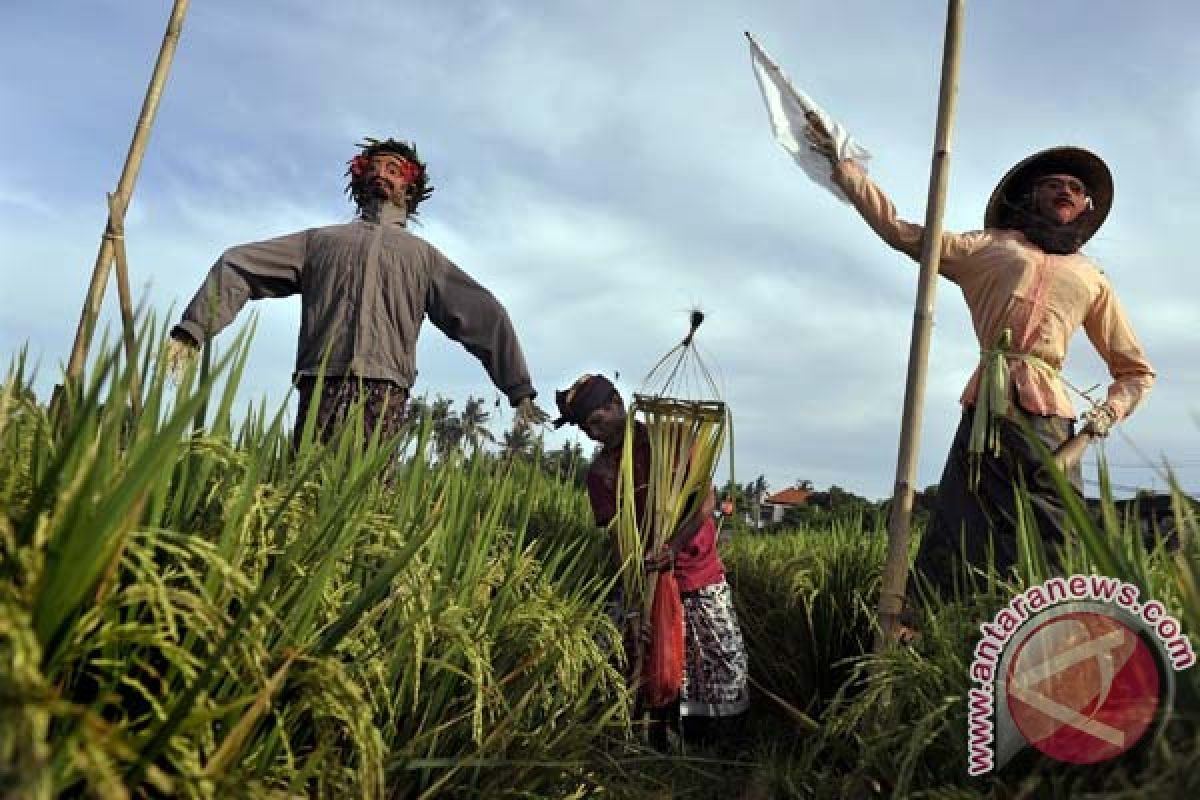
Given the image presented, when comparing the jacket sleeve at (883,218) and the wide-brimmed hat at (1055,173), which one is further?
the wide-brimmed hat at (1055,173)

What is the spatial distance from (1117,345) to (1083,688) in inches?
68.3

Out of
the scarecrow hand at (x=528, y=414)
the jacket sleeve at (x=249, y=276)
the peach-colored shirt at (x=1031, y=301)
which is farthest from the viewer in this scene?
the scarecrow hand at (x=528, y=414)

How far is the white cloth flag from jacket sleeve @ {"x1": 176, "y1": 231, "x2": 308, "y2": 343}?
5.88 ft

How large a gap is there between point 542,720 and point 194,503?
88cm

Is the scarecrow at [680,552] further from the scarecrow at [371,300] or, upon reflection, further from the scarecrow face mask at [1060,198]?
the scarecrow face mask at [1060,198]

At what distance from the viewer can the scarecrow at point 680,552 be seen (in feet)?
9.82

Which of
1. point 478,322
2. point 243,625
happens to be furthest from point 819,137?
point 243,625

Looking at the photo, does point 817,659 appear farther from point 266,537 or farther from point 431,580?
point 266,537

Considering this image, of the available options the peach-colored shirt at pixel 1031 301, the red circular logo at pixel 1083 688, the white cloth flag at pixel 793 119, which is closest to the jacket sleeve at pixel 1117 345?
the peach-colored shirt at pixel 1031 301

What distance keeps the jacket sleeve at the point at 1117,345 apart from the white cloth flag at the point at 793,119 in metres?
0.87

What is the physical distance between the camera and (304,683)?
137 cm

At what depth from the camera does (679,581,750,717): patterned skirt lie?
3.09 metres

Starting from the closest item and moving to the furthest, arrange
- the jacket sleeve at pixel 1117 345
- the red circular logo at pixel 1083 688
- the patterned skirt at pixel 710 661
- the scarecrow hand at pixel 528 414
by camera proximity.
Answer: the red circular logo at pixel 1083 688
the jacket sleeve at pixel 1117 345
the patterned skirt at pixel 710 661
the scarecrow hand at pixel 528 414

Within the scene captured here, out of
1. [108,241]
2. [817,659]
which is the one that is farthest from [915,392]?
[108,241]
